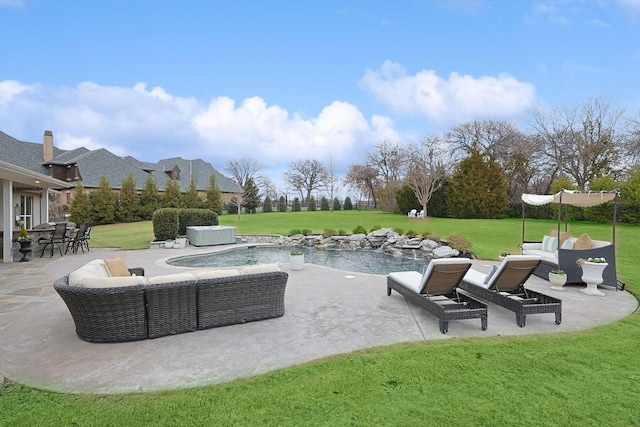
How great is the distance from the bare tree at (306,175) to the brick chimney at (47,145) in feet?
88.4

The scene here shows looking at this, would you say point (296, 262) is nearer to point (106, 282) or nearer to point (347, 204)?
point (106, 282)

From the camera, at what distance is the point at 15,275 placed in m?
8.06

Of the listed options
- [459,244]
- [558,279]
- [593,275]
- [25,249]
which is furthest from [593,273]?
[25,249]

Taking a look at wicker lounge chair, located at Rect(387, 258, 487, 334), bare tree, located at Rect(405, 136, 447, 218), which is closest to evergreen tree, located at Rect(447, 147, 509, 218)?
bare tree, located at Rect(405, 136, 447, 218)

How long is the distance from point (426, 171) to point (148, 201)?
22.3 metres

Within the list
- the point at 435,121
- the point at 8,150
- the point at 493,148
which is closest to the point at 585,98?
the point at 493,148

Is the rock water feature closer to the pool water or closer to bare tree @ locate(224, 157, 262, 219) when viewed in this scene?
the pool water

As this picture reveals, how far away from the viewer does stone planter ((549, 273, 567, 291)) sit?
6.83 metres

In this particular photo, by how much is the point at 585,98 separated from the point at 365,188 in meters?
23.9

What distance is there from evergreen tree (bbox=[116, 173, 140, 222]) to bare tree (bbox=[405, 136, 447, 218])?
2170 centimetres

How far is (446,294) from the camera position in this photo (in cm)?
529

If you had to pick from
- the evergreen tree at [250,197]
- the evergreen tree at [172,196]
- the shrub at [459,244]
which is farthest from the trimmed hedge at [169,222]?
the evergreen tree at [250,197]

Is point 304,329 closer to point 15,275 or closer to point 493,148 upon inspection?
point 15,275

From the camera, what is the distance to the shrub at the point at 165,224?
14.9m
